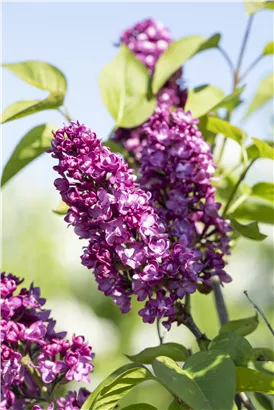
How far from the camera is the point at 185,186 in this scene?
4.01 ft

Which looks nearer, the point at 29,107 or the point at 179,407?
the point at 179,407

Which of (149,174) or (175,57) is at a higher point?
(175,57)

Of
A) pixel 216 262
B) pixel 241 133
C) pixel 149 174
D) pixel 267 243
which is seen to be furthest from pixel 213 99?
pixel 267 243

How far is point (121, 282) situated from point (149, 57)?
0.93 metres

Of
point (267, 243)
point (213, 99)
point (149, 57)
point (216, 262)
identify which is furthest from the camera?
point (267, 243)

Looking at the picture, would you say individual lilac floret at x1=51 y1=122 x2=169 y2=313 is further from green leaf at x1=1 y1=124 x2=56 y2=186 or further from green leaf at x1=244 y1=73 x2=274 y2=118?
green leaf at x1=244 y1=73 x2=274 y2=118

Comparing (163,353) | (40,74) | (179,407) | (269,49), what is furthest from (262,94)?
(179,407)

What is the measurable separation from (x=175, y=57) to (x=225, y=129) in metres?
0.28

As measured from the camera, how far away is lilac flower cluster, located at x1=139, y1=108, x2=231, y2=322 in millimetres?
1188

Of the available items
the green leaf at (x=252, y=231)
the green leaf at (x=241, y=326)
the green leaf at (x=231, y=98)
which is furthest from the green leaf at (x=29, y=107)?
the green leaf at (x=241, y=326)

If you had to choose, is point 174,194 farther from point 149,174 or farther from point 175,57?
point 175,57

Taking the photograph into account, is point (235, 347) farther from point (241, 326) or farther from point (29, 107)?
point (29, 107)

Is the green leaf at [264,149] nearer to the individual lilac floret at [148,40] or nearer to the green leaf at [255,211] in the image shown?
the green leaf at [255,211]

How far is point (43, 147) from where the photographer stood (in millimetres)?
1374
